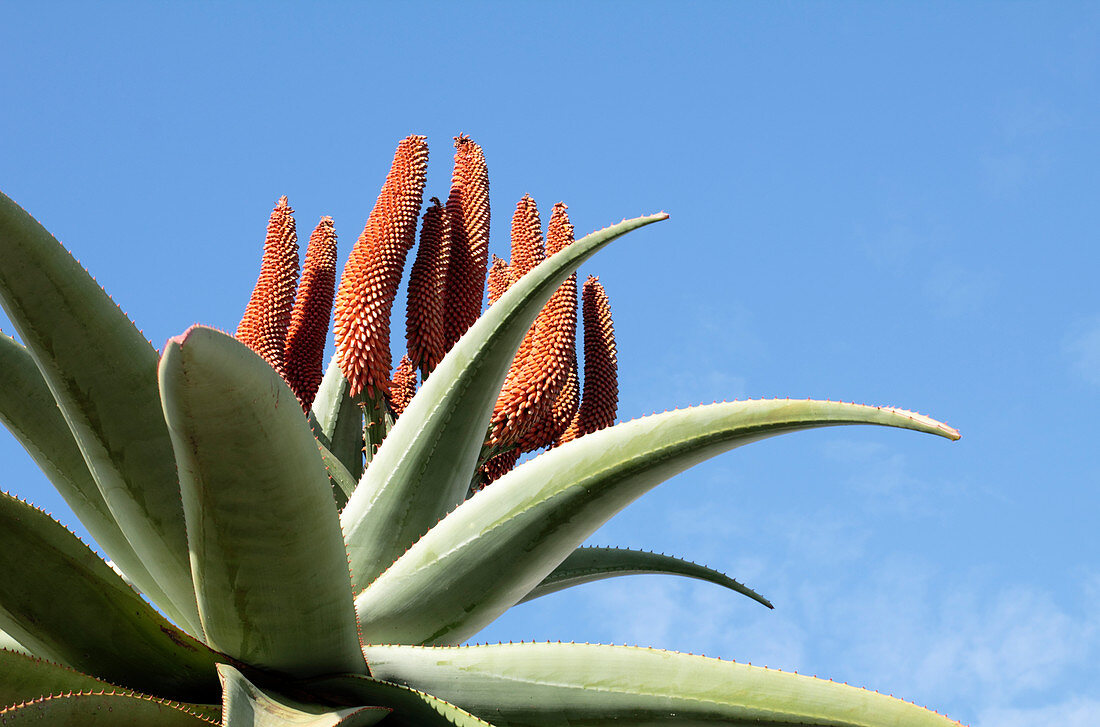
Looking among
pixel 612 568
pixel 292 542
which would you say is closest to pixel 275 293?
pixel 612 568

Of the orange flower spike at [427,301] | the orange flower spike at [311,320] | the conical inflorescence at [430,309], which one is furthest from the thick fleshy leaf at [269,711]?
the orange flower spike at [311,320]

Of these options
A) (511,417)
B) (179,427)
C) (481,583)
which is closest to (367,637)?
(481,583)

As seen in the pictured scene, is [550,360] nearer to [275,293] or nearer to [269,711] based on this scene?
[275,293]

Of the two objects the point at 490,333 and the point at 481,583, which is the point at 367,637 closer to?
the point at 481,583

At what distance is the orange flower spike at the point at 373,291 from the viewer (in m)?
3.94

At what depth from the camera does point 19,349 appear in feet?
8.58

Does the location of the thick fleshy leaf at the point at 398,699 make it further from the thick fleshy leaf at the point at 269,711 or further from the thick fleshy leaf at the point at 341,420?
the thick fleshy leaf at the point at 341,420

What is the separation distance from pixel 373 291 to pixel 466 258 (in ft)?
2.04

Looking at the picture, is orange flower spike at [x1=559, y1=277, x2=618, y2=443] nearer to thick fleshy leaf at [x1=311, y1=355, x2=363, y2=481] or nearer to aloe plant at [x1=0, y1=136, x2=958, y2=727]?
thick fleshy leaf at [x1=311, y1=355, x2=363, y2=481]

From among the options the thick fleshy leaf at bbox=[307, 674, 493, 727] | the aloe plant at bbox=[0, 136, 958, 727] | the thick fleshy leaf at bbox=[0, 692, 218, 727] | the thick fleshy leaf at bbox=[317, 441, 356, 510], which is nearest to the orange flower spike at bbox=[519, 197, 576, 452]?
the thick fleshy leaf at bbox=[317, 441, 356, 510]

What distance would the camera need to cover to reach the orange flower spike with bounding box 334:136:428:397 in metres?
3.94

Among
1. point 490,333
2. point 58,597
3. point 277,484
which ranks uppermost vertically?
point 490,333

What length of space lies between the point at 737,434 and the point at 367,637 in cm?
90

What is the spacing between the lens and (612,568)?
371 cm
